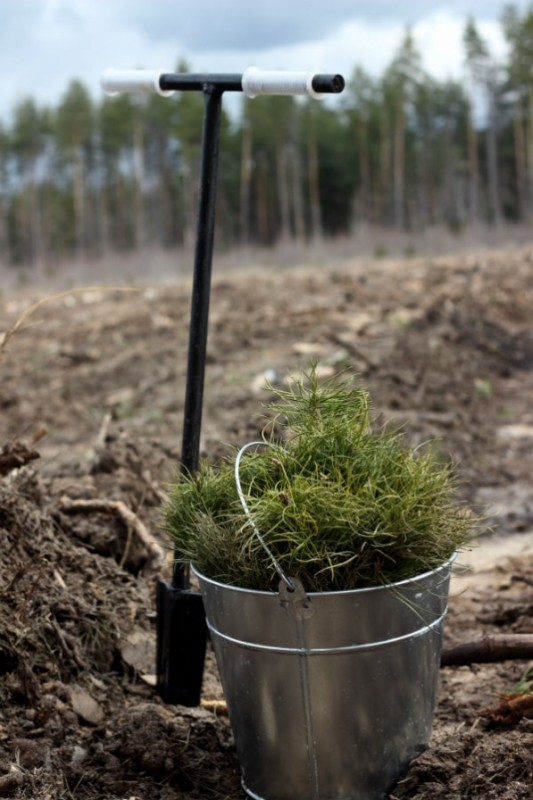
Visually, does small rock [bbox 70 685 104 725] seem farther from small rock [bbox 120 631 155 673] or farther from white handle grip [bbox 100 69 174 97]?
white handle grip [bbox 100 69 174 97]

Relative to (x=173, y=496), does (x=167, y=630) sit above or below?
below

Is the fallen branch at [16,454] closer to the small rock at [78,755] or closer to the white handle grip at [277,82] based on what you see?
the small rock at [78,755]

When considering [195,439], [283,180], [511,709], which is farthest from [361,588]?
[283,180]

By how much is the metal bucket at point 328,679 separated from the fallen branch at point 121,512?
1213 mm

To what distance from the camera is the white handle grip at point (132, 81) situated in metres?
3.35

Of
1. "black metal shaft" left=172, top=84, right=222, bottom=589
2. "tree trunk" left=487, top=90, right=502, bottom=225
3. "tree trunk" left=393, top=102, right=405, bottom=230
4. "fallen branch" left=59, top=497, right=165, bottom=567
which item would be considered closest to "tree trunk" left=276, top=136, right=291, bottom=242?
"tree trunk" left=393, top=102, right=405, bottom=230

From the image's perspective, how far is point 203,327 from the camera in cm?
316

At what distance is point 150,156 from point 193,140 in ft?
31.2

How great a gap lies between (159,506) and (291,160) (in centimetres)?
4552

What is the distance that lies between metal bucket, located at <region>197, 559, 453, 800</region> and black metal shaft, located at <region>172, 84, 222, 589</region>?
57 cm

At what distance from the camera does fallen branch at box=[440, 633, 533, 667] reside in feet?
9.86

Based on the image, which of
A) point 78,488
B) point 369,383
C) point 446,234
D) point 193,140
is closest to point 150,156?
point 193,140

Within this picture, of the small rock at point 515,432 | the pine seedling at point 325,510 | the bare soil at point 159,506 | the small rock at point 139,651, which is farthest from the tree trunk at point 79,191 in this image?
the pine seedling at point 325,510

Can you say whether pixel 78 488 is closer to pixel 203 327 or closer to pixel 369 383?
pixel 203 327
